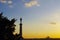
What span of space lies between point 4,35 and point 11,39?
1.68m

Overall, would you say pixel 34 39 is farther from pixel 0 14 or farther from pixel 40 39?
pixel 0 14

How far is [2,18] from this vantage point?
107ft

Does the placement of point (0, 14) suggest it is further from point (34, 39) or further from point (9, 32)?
point (34, 39)

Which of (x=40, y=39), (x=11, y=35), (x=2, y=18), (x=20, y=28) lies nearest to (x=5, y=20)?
(x=2, y=18)

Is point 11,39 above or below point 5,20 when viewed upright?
below

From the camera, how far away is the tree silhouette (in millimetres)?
30523

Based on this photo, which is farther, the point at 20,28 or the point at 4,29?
the point at 20,28

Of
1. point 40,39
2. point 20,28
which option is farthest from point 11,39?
point 40,39

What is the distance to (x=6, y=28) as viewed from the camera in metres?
31.6

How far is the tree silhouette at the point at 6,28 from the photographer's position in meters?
30.5

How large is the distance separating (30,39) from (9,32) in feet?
101

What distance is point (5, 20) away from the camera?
32.6m

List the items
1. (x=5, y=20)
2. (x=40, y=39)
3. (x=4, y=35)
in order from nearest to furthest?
1. (x=4, y=35)
2. (x=5, y=20)
3. (x=40, y=39)

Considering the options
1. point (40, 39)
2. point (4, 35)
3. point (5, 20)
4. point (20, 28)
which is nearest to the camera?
point (4, 35)
